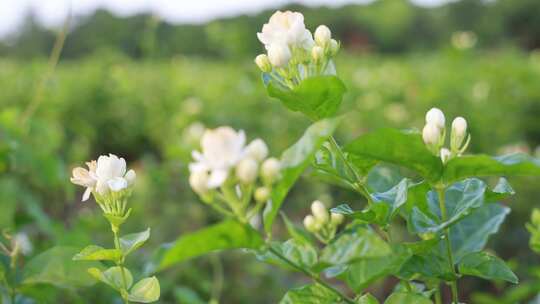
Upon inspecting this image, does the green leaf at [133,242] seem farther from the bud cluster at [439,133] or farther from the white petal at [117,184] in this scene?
the bud cluster at [439,133]

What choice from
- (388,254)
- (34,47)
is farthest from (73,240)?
(34,47)

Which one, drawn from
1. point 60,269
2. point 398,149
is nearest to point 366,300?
point 398,149

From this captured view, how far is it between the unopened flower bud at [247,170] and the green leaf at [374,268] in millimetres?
123

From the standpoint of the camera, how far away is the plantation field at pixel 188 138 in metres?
1.64

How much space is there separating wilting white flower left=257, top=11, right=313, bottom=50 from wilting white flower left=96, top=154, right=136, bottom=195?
0.63ft

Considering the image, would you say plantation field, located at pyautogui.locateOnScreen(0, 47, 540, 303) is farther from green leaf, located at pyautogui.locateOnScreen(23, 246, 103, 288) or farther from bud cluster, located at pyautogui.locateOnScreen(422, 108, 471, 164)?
bud cluster, located at pyautogui.locateOnScreen(422, 108, 471, 164)

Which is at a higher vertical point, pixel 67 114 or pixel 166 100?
pixel 166 100

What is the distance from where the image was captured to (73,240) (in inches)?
50.4

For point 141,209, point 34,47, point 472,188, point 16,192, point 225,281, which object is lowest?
point 34,47

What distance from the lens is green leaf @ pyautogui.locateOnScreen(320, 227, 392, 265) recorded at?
52cm

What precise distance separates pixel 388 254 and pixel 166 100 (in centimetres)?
347

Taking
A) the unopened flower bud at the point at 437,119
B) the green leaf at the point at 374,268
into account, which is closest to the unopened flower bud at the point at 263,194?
the green leaf at the point at 374,268

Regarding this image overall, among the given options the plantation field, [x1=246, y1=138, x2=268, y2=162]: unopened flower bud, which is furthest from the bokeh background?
[x1=246, y1=138, x2=268, y2=162]: unopened flower bud

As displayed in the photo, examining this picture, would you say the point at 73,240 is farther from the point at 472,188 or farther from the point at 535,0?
the point at 535,0
